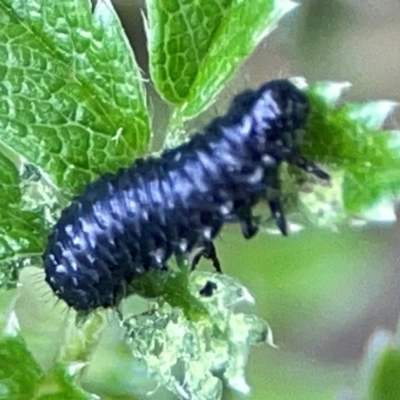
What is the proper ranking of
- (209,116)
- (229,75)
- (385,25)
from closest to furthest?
(229,75)
(209,116)
(385,25)

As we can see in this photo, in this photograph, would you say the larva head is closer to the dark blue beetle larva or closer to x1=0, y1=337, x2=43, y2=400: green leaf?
the dark blue beetle larva

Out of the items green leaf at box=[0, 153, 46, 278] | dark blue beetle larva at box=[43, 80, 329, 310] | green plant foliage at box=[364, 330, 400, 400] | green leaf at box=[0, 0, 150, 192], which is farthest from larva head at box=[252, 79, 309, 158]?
green plant foliage at box=[364, 330, 400, 400]

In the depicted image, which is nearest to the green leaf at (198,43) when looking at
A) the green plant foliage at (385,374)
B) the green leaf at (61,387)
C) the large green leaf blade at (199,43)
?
the large green leaf blade at (199,43)

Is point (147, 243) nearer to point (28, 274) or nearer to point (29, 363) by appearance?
point (29, 363)

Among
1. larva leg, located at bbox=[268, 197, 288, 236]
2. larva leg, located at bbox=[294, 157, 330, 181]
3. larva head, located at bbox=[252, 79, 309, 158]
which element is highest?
larva head, located at bbox=[252, 79, 309, 158]

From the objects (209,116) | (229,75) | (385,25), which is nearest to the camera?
(229,75)

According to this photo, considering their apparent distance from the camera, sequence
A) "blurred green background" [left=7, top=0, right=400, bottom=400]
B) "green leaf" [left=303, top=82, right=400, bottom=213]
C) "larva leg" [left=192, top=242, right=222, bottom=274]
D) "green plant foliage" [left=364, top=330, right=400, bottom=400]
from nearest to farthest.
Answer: "green leaf" [left=303, top=82, right=400, bottom=213]
"larva leg" [left=192, top=242, right=222, bottom=274]
"green plant foliage" [left=364, top=330, right=400, bottom=400]
"blurred green background" [left=7, top=0, right=400, bottom=400]

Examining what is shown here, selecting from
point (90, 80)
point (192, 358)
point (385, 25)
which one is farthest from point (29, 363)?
point (385, 25)
